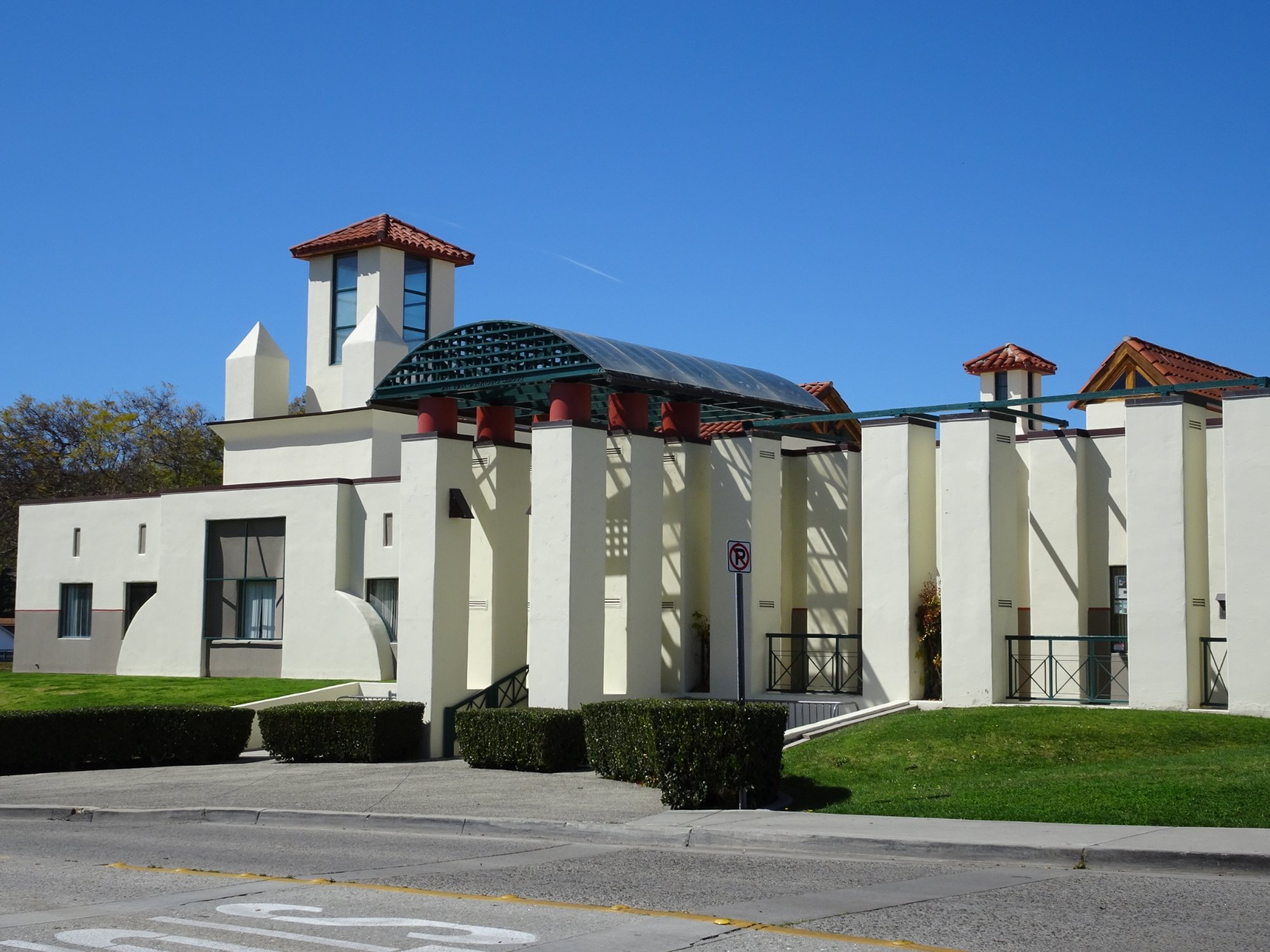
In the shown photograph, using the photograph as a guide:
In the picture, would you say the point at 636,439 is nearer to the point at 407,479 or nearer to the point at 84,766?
the point at 407,479

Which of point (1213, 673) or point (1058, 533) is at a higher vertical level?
point (1058, 533)

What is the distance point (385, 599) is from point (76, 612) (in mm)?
10653

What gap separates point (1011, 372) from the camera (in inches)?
1561

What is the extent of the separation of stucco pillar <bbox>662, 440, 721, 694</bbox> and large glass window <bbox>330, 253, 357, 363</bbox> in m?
16.8

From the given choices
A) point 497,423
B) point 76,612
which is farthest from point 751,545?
point 76,612

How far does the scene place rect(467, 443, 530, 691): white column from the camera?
81.5 feet

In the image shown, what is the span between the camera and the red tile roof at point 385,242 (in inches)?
1496

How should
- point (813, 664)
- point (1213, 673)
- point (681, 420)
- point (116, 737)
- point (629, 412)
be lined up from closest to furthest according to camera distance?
point (1213, 673) → point (116, 737) → point (629, 412) → point (813, 664) → point (681, 420)

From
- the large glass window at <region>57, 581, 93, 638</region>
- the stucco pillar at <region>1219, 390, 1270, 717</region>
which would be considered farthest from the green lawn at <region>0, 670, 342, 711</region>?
the stucco pillar at <region>1219, 390, 1270, 717</region>

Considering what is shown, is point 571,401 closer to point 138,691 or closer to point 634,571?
point 634,571

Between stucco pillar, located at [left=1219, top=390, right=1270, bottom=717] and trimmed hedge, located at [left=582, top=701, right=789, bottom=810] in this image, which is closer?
trimmed hedge, located at [left=582, top=701, right=789, bottom=810]

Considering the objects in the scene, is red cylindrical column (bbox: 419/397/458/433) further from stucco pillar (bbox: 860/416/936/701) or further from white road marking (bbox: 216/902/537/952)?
white road marking (bbox: 216/902/537/952)

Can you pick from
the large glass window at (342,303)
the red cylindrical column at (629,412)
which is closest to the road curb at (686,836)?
the red cylindrical column at (629,412)

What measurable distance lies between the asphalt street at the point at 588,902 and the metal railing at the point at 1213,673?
33.1 feet
